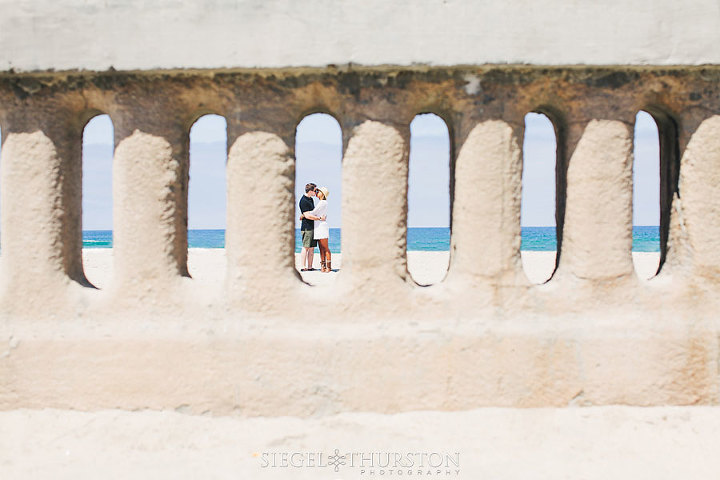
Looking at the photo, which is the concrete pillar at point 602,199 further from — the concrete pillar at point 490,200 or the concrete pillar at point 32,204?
the concrete pillar at point 32,204

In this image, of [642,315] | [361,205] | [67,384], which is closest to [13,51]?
[67,384]

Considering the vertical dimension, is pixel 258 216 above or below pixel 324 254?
above

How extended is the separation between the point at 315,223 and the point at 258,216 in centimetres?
546

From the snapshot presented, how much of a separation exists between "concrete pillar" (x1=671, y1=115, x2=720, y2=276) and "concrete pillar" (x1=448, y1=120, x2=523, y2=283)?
82 cm

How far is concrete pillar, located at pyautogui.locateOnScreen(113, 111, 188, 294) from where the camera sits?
2578mm

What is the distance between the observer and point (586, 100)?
258 cm

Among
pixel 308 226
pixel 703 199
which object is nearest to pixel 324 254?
pixel 308 226

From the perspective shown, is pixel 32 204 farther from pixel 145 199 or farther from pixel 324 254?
pixel 324 254

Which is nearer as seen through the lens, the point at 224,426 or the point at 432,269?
the point at 224,426

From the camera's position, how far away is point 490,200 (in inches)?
101

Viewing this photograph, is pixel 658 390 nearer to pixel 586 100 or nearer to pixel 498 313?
pixel 498 313

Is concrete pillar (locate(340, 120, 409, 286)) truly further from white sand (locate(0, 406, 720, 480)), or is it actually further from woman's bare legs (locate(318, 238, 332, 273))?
woman's bare legs (locate(318, 238, 332, 273))

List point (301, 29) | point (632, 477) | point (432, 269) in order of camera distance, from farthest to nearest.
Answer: point (432, 269), point (301, 29), point (632, 477)

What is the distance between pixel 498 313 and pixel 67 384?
208cm
